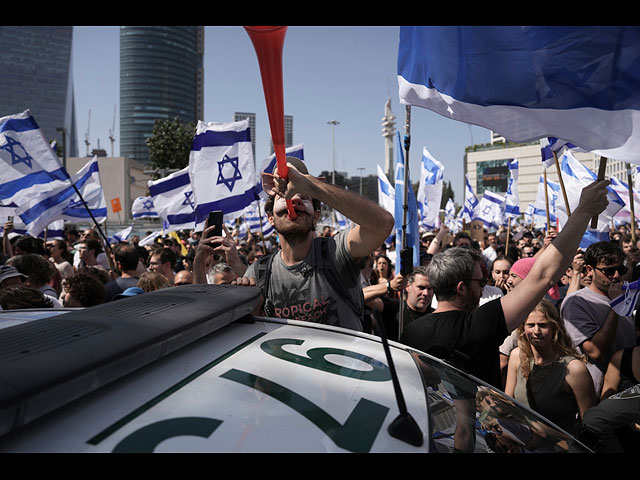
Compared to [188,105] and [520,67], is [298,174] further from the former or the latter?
[188,105]

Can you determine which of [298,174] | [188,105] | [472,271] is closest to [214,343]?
[298,174]

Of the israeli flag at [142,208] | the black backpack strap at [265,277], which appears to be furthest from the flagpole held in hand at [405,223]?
the israeli flag at [142,208]

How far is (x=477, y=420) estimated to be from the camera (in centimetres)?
142

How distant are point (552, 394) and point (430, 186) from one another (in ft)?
24.8

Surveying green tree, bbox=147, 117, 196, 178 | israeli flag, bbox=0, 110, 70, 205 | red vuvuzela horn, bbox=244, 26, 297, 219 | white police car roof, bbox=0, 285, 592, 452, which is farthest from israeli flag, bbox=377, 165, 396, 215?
green tree, bbox=147, 117, 196, 178

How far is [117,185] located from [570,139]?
5583 cm

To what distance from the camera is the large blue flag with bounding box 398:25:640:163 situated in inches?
98.0

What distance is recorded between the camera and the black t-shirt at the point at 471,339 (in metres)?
2.36

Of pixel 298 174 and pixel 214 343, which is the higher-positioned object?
pixel 298 174

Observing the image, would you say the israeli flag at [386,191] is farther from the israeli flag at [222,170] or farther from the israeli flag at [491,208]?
the israeli flag at [491,208]

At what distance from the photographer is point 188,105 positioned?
14762cm

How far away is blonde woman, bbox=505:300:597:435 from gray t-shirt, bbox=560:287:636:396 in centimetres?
54
